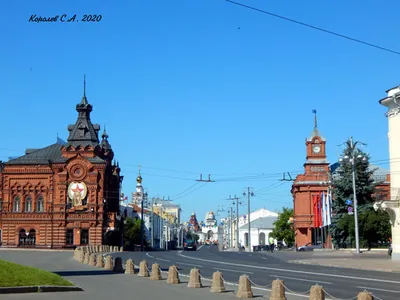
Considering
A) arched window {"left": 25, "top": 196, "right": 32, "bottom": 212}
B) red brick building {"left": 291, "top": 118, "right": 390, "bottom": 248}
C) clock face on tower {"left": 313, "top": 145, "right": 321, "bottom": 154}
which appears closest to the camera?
arched window {"left": 25, "top": 196, "right": 32, "bottom": 212}

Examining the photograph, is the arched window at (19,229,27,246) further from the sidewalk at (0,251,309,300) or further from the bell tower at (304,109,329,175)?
the sidewalk at (0,251,309,300)

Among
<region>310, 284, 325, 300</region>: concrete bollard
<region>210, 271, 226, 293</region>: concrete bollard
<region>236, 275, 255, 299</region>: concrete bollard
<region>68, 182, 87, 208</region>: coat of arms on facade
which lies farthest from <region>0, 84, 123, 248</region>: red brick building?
<region>310, 284, 325, 300</region>: concrete bollard

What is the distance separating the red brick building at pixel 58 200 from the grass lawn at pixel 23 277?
6617cm

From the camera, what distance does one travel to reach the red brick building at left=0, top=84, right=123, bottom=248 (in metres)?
87.2

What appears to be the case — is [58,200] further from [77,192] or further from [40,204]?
[40,204]

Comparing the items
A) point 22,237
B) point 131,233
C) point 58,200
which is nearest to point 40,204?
point 58,200

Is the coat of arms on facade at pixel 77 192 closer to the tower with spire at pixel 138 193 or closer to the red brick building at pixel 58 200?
the red brick building at pixel 58 200

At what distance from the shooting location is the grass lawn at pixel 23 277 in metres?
19.4

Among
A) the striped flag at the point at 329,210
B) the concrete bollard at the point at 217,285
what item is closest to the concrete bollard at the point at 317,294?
the concrete bollard at the point at 217,285

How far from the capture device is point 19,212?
290 feet

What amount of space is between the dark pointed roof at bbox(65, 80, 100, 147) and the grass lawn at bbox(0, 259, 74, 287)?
7067 cm

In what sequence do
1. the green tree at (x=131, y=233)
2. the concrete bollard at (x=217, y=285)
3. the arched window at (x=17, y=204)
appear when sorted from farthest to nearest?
the green tree at (x=131, y=233), the arched window at (x=17, y=204), the concrete bollard at (x=217, y=285)

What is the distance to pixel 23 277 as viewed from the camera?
1995 centimetres

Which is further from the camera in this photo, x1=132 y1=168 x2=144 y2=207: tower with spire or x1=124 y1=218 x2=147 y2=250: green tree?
x1=132 y1=168 x2=144 y2=207: tower with spire
